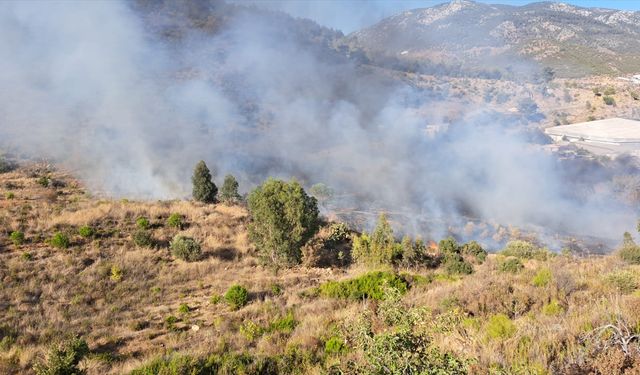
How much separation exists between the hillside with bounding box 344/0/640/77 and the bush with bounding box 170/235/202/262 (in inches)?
1835

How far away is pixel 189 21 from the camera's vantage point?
4722 cm

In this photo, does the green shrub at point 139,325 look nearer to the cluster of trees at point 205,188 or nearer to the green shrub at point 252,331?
the green shrub at point 252,331

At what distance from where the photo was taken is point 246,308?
6.98m

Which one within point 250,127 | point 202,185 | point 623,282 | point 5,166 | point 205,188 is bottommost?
point 623,282

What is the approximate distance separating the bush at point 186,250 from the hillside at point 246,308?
16 cm

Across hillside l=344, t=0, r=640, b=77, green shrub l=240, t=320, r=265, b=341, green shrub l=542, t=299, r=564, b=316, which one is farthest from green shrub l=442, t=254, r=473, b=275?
hillside l=344, t=0, r=640, b=77

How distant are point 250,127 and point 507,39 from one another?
2222 inches

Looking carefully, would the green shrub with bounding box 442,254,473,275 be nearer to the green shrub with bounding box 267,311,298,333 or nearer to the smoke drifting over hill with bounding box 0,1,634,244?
the green shrub with bounding box 267,311,298,333

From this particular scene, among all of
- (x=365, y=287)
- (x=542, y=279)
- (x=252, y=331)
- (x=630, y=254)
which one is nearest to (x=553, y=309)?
(x=542, y=279)

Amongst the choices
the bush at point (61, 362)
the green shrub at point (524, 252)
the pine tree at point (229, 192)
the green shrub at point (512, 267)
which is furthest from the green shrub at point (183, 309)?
the green shrub at point (524, 252)

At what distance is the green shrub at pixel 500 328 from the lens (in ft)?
12.9

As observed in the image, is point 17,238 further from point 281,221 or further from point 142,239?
point 281,221

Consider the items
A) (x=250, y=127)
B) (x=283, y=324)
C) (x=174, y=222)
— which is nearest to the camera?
(x=283, y=324)

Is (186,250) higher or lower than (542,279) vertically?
higher
